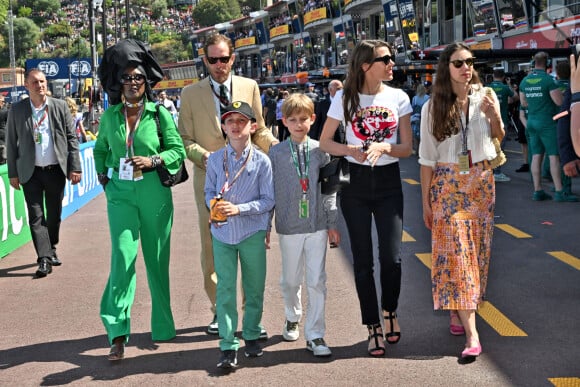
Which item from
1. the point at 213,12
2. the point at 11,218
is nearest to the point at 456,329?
the point at 11,218

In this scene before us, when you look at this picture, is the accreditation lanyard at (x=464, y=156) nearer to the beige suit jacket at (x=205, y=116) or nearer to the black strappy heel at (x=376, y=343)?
the black strappy heel at (x=376, y=343)

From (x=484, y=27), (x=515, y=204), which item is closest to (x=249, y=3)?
(x=484, y=27)

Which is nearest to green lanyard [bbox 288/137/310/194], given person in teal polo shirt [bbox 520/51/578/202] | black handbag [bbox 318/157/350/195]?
black handbag [bbox 318/157/350/195]

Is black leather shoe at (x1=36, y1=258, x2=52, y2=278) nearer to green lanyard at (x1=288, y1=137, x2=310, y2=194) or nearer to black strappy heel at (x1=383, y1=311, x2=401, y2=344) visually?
green lanyard at (x1=288, y1=137, x2=310, y2=194)

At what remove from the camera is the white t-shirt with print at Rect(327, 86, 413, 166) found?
5020mm

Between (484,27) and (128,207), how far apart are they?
32.1m

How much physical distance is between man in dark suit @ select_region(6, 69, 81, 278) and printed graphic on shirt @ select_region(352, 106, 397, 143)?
3934 millimetres

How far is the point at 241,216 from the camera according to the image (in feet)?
16.2

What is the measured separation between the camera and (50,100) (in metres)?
8.34

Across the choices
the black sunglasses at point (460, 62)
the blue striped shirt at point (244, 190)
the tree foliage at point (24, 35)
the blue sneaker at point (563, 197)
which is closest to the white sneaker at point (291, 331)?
the blue striped shirt at point (244, 190)

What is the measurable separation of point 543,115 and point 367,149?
7.14m

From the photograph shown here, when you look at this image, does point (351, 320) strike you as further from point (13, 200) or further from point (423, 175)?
point (13, 200)

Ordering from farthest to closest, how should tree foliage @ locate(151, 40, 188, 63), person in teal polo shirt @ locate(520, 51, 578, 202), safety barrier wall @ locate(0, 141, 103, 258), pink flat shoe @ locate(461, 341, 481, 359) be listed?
tree foliage @ locate(151, 40, 188, 63) → person in teal polo shirt @ locate(520, 51, 578, 202) → safety barrier wall @ locate(0, 141, 103, 258) → pink flat shoe @ locate(461, 341, 481, 359)

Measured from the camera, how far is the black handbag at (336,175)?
4988 millimetres
